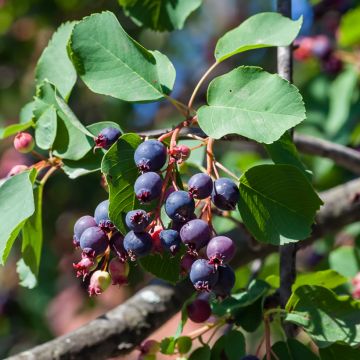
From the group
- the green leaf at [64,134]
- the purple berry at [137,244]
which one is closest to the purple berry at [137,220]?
the purple berry at [137,244]

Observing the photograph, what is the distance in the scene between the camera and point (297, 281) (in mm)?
1231

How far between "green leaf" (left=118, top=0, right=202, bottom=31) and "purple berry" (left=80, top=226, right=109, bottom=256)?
1.84ft

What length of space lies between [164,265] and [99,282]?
3.9 inches

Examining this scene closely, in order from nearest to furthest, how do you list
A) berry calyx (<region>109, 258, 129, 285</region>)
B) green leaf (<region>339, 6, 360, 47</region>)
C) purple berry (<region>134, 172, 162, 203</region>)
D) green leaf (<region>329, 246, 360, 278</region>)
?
purple berry (<region>134, 172, 162, 203</region>) → berry calyx (<region>109, 258, 129, 285</region>) → green leaf (<region>329, 246, 360, 278</region>) → green leaf (<region>339, 6, 360, 47</region>)

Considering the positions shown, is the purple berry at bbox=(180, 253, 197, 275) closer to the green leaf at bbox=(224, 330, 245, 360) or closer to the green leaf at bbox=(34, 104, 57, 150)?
the green leaf at bbox=(224, 330, 245, 360)

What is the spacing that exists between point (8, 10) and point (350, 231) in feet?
5.40

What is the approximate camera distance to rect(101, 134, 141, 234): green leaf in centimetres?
100

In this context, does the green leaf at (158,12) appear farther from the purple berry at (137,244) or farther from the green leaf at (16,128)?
the purple berry at (137,244)

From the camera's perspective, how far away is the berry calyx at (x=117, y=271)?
1.06 m

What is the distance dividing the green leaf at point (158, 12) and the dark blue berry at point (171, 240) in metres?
0.57

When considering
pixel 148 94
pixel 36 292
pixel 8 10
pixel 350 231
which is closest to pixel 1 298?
pixel 36 292

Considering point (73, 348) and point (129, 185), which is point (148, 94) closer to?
point (129, 185)

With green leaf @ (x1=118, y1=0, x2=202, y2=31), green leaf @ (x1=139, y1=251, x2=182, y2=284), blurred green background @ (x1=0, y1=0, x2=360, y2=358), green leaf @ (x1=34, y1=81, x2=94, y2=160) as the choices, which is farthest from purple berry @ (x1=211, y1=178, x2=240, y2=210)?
blurred green background @ (x1=0, y1=0, x2=360, y2=358)

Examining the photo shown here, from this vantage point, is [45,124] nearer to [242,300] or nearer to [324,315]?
[242,300]
